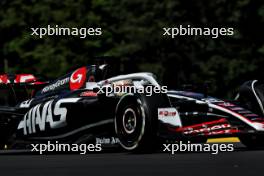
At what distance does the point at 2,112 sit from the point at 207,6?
2534 centimetres

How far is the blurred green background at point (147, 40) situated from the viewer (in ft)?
117

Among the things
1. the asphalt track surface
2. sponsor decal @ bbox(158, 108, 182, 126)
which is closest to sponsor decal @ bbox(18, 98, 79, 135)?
the asphalt track surface

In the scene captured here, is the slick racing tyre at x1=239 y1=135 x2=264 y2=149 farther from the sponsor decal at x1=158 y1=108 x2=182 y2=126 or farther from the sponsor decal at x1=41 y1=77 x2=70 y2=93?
the sponsor decal at x1=41 y1=77 x2=70 y2=93

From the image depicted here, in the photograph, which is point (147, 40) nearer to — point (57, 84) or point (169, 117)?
point (57, 84)

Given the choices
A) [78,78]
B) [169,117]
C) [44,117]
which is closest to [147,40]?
[78,78]

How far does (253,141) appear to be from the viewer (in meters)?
13.2

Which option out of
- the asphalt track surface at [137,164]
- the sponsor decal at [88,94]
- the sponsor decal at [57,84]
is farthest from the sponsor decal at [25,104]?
the asphalt track surface at [137,164]

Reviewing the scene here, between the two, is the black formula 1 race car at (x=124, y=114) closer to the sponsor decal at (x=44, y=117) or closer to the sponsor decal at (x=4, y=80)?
the sponsor decal at (x=44, y=117)

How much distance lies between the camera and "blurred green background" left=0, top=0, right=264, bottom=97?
35.7 m

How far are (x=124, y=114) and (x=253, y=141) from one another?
216 cm

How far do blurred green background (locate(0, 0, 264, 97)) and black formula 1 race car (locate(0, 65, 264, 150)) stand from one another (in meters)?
21.5

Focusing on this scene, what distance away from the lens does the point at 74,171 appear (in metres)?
9.30

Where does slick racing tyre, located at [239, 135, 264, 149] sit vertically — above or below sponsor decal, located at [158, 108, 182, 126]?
below

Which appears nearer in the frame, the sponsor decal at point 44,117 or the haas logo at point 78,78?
the sponsor decal at point 44,117
